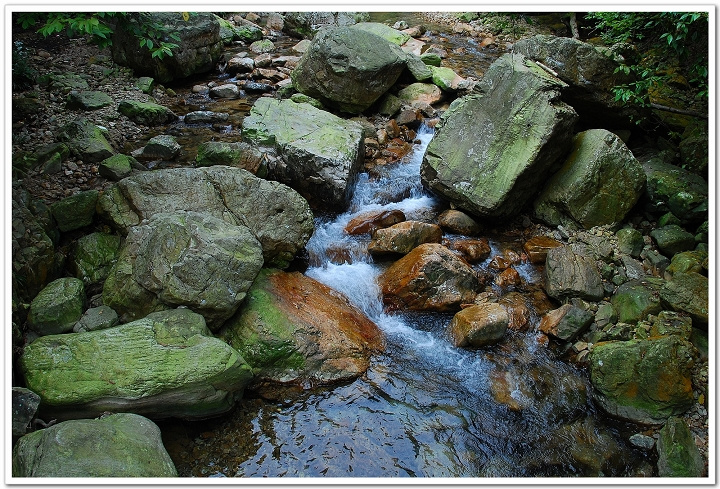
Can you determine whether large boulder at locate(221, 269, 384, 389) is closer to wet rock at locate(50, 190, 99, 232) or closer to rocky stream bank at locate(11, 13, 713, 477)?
rocky stream bank at locate(11, 13, 713, 477)

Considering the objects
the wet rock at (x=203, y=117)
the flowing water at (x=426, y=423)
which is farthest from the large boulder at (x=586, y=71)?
the wet rock at (x=203, y=117)

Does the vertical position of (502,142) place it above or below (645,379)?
above

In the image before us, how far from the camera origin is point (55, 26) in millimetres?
4734

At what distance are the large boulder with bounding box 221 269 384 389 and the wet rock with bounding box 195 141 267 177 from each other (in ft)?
7.76

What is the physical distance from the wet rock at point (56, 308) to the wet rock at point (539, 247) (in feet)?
19.6

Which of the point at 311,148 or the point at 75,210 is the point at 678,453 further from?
the point at 75,210

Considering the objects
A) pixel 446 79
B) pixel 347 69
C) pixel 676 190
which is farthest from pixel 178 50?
pixel 676 190

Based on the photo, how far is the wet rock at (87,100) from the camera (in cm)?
947

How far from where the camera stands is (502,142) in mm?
7820

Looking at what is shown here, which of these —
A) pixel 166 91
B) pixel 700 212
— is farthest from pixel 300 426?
pixel 166 91

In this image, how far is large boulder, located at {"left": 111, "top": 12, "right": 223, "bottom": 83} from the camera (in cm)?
1152

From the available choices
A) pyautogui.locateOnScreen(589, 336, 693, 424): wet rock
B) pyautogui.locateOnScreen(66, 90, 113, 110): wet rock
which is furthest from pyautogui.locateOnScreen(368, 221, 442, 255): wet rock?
pyautogui.locateOnScreen(66, 90, 113, 110): wet rock

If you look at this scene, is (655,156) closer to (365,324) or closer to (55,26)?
(365,324)

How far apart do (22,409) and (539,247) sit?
6.57 metres
